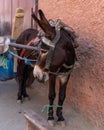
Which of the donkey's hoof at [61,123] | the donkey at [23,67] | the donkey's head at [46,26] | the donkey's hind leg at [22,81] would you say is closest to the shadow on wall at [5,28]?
the donkey at [23,67]

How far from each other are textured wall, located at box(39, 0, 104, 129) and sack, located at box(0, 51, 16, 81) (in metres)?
0.96

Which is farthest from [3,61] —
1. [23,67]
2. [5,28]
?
[5,28]

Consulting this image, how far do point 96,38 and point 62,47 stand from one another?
0.64 meters

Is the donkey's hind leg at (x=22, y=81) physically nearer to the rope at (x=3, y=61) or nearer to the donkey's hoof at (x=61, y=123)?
the rope at (x=3, y=61)

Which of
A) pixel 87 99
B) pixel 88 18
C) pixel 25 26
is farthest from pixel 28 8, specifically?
pixel 87 99

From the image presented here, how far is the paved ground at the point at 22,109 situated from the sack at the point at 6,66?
17.6 inches

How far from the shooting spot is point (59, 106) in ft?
13.8

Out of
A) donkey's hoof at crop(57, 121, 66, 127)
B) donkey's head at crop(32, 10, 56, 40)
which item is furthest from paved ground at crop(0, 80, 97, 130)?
donkey's head at crop(32, 10, 56, 40)

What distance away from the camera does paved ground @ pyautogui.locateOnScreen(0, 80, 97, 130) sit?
167 inches

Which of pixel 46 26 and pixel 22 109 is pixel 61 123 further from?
pixel 46 26

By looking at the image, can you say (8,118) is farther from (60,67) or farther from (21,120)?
(60,67)

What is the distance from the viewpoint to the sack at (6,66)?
4.83m

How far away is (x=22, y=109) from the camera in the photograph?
4.82m

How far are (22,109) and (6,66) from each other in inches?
28.0
